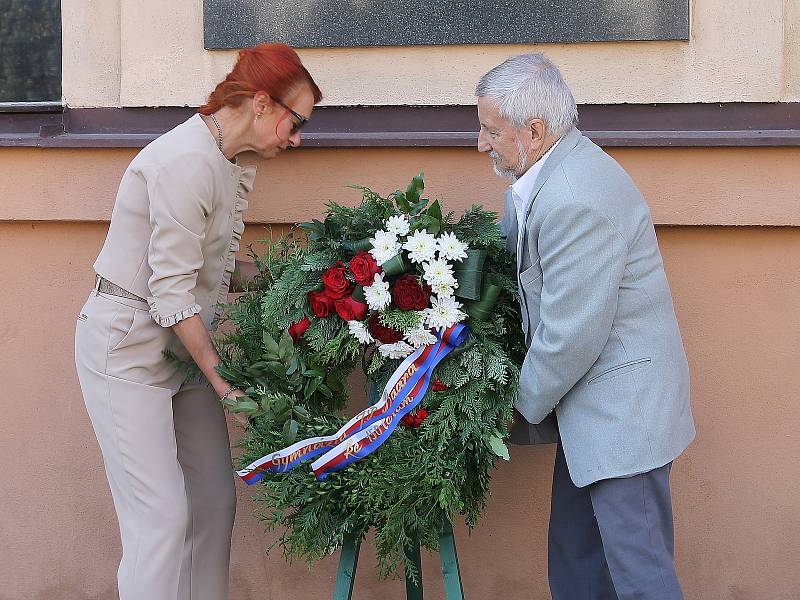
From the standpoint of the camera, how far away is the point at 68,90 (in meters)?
3.60

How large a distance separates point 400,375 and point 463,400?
0.61ft

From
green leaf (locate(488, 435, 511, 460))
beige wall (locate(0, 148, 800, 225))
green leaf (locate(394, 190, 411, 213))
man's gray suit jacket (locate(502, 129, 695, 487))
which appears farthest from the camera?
beige wall (locate(0, 148, 800, 225))

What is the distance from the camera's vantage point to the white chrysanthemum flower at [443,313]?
8.39 feet

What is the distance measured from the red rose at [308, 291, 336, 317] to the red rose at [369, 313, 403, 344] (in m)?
0.12

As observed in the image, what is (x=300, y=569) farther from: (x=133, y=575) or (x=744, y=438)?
(x=744, y=438)

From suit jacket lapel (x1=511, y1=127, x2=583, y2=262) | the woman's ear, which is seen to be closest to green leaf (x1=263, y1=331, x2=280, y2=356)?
the woman's ear

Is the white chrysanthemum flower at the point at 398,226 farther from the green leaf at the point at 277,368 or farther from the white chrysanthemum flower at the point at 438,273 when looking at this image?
the green leaf at the point at 277,368

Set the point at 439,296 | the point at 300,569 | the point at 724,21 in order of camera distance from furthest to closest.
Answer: the point at 300,569 → the point at 724,21 → the point at 439,296

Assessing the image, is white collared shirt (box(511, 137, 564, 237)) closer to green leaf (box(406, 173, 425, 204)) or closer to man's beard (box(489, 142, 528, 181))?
man's beard (box(489, 142, 528, 181))

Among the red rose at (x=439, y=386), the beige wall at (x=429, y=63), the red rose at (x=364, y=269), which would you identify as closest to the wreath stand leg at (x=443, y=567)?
the red rose at (x=439, y=386)

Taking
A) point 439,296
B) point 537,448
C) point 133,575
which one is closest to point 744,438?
point 537,448

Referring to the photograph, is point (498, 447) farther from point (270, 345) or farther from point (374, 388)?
point (270, 345)

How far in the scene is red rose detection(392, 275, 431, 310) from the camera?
8.38 feet

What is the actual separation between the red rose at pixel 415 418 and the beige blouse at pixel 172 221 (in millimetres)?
674
